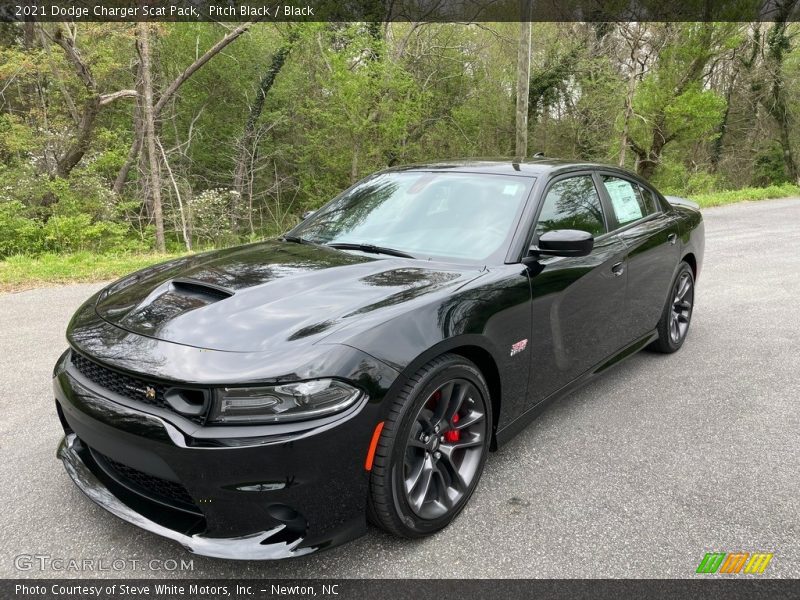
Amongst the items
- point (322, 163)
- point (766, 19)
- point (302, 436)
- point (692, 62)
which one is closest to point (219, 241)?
point (322, 163)

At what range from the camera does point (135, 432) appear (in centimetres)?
193

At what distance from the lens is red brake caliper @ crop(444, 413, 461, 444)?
2416 millimetres

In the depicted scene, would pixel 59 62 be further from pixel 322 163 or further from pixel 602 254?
pixel 602 254

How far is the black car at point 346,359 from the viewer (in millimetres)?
1872

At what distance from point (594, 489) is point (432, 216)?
1.63 meters

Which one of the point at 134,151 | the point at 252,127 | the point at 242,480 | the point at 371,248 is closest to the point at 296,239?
the point at 371,248

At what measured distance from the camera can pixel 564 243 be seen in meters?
2.69

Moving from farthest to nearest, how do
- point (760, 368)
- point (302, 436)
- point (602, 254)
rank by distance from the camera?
point (760, 368) → point (602, 254) → point (302, 436)

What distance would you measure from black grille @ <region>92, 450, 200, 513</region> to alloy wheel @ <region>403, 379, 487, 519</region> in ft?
2.63

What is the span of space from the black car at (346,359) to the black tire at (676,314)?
96 centimetres

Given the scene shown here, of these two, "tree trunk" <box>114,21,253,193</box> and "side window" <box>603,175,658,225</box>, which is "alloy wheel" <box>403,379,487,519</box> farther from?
"tree trunk" <box>114,21,253,193</box>

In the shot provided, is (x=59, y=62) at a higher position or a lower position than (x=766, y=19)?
lower

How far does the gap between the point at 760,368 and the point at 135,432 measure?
420cm

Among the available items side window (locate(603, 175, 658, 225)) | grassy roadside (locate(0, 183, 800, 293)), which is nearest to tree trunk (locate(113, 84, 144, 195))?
grassy roadside (locate(0, 183, 800, 293))
